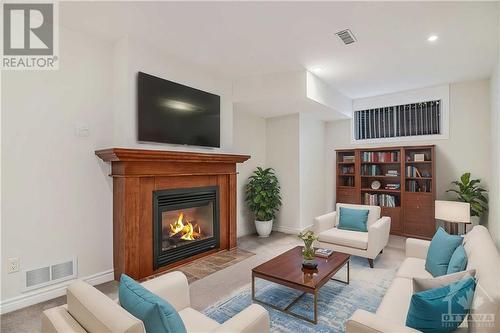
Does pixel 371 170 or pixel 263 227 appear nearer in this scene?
pixel 263 227

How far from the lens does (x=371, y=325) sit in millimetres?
1408

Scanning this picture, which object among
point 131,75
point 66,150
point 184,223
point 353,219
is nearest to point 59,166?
point 66,150

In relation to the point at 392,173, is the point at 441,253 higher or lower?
lower

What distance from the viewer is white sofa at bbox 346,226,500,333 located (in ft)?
4.28

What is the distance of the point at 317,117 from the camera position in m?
5.74

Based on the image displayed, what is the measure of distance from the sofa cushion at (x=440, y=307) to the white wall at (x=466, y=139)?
4036mm

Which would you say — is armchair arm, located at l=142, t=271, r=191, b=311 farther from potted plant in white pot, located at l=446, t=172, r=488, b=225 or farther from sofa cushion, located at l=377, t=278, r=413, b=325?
potted plant in white pot, located at l=446, t=172, r=488, b=225

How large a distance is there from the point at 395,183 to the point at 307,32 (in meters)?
3.87

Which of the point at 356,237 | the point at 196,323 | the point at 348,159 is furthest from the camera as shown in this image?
the point at 348,159

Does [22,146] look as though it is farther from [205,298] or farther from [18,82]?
[205,298]

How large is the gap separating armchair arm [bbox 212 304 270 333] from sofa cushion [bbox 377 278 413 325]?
0.83 metres

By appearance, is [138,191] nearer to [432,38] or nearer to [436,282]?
[436,282]

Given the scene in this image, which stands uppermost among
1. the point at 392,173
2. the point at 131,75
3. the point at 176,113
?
the point at 131,75

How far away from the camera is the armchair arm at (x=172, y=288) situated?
1.74 m
